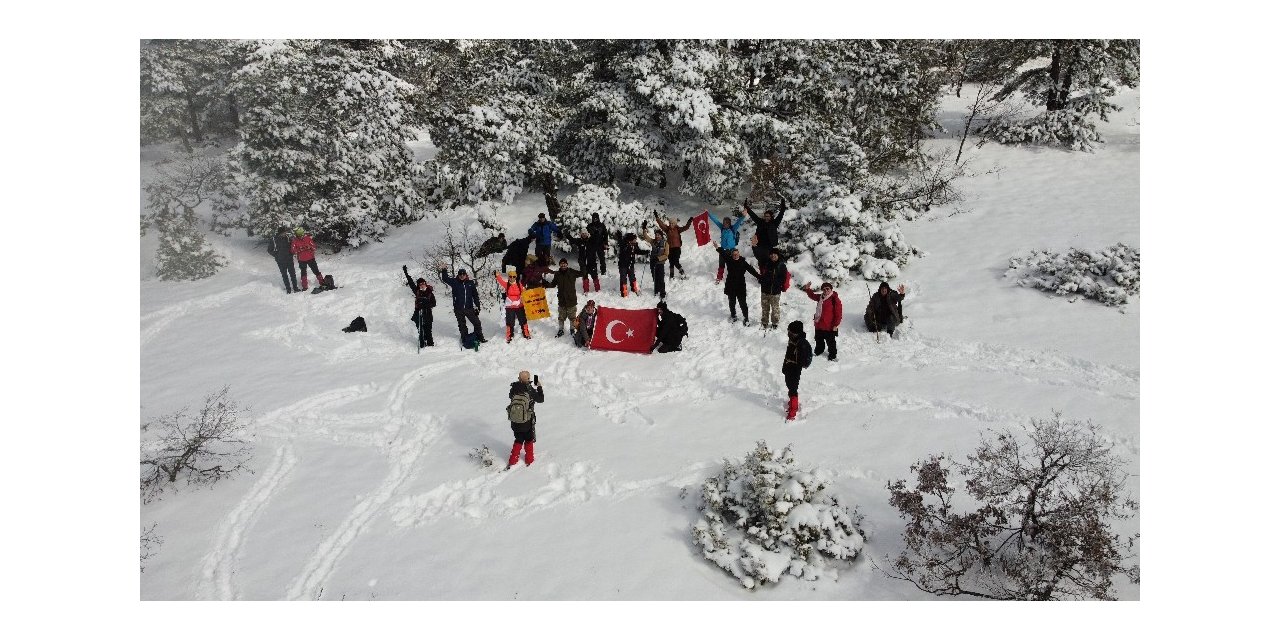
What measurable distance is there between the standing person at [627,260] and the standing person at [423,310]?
397 centimetres

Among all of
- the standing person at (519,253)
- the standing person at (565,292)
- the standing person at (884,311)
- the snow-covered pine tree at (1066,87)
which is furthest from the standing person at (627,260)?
the snow-covered pine tree at (1066,87)

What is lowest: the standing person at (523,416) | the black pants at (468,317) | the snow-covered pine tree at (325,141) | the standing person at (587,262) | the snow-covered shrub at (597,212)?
the standing person at (523,416)

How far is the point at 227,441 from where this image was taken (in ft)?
29.3

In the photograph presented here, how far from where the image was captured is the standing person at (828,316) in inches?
388

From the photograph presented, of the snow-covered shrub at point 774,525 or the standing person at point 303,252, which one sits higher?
the standing person at point 303,252

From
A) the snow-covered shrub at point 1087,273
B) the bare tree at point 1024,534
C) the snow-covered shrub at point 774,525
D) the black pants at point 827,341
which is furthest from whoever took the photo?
the snow-covered shrub at point 1087,273

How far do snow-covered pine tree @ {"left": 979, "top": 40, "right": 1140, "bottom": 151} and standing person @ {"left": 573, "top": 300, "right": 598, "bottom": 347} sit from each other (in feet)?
46.6

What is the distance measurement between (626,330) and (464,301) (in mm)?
3113

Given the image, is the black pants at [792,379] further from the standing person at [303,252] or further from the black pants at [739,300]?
the standing person at [303,252]

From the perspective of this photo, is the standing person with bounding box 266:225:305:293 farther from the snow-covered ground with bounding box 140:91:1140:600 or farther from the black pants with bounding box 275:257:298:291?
the snow-covered ground with bounding box 140:91:1140:600

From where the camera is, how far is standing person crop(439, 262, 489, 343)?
1127cm

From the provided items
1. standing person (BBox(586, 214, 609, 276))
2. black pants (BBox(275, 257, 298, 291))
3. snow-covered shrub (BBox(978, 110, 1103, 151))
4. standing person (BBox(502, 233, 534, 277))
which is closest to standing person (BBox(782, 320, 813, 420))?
standing person (BBox(586, 214, 609, 276))

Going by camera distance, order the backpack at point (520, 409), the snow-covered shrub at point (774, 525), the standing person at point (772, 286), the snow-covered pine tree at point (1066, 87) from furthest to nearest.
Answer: the snow-covered pine tree at point (1066, 87)
the standing person at point (772, 286)
the backpack at point (520, 409)
the snow-covered shrub at point (774, 525)

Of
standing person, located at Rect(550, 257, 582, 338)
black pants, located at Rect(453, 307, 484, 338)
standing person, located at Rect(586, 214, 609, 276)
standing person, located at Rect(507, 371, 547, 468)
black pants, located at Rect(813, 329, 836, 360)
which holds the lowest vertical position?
standing person, located at Rect(507, 371, 547, 468)
